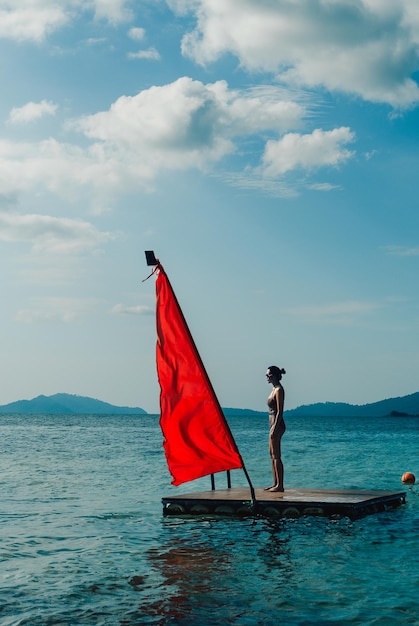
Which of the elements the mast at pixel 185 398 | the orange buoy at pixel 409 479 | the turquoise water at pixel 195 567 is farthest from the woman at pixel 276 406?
the orange buoy at pixel 409 479

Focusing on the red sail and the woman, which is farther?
the woman

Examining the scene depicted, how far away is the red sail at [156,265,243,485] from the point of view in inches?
594

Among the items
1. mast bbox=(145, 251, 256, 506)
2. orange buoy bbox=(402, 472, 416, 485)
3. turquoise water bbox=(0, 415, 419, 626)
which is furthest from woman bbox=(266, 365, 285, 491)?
orange buoy bbox=(402, 472, 416, 485)

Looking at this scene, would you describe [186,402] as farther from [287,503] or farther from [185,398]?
[287,503]

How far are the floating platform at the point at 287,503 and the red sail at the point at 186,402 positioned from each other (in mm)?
1295

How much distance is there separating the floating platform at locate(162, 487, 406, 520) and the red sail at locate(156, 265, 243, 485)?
4.25 ft

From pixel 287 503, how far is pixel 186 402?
10.3 feet

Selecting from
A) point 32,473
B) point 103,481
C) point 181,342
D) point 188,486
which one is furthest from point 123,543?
point 32,473

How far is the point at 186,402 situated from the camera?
597 inches

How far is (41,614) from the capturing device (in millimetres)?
9281

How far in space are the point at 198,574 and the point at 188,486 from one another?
14.1 m

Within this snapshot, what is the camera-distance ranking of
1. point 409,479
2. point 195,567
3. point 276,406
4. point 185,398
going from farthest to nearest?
point 409,479 → point 276,406 → point 185,398 → point 195,567

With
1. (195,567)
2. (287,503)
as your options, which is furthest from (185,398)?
(195,567)

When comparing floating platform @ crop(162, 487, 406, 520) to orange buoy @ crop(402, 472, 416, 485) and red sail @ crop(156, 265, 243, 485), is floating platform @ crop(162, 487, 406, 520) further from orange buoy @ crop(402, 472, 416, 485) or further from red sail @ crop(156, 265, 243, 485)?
orange buoy @ crop(402, 472, 416, 485)
